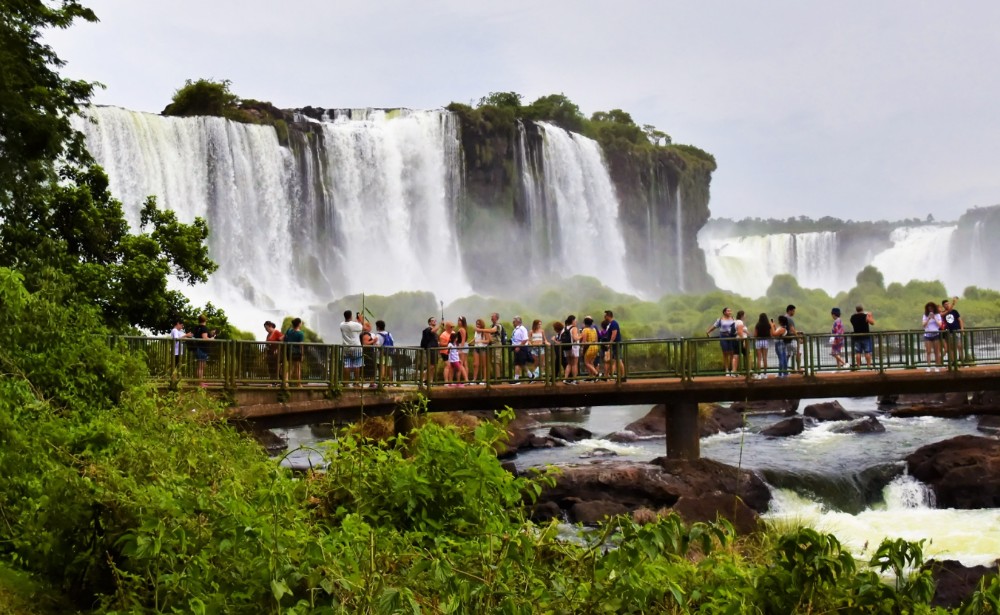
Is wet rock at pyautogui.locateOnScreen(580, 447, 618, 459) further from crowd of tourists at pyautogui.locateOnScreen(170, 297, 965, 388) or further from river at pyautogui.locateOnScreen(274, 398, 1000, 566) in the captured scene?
crowd of tourists at pyautogui.locateOnScreen(170, 297, 965, 388)

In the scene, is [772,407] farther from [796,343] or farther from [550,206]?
[550,206]

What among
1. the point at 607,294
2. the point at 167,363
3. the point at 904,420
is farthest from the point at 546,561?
the point at 607,294

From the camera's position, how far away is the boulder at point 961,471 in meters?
19.4

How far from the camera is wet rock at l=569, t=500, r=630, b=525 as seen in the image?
17.4 m

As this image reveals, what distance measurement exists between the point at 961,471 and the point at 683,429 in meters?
4.93

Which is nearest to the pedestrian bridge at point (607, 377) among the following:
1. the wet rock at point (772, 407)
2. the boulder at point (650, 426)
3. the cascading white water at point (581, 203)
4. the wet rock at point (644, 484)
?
the wet rock at point (644, 484)

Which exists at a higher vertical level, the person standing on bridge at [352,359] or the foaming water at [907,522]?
the person standing on bridge at [352,359]

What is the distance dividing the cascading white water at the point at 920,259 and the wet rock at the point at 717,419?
2175 inches

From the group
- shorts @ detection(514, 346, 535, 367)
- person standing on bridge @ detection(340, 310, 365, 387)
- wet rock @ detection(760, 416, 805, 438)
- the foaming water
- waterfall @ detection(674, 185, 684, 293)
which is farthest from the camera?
waterfall @ detection(674, 185, 684, 293)

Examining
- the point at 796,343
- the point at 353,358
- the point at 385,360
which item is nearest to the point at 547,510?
the point at 385,360

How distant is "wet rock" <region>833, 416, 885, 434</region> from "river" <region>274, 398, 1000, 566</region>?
33cm

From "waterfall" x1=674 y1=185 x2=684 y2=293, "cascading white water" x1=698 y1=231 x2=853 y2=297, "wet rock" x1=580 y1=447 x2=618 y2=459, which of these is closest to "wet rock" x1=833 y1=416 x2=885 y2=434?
"wet rock" x1=580 y1=447 x2=618 y2=459

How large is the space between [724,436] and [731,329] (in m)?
9.09

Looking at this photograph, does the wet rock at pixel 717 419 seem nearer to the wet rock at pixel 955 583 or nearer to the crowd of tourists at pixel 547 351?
the crowd of tourists at pixel 547 351
